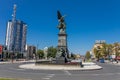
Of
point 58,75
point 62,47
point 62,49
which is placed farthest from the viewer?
point 62,47

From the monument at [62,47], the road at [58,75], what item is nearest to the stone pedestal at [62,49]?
the monument at [62,47]

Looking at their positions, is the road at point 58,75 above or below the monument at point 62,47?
below

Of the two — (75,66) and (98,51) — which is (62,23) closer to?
(75,66)

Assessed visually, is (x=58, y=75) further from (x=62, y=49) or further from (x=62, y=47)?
(x=62, y=47)

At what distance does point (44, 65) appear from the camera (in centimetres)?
3919

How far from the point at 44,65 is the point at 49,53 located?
124 metres

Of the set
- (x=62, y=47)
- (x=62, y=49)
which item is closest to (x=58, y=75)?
(x=62, y=49)

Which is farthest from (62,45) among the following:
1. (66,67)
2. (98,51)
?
(98,51)

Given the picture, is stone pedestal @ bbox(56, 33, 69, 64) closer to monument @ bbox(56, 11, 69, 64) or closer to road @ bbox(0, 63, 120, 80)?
monument @ bbox(56, 11, 69, 64)

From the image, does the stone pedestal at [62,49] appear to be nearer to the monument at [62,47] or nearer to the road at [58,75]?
the monument at [62,47]

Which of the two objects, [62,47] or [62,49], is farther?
[62,47]

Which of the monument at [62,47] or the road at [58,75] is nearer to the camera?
the road at [58,75]

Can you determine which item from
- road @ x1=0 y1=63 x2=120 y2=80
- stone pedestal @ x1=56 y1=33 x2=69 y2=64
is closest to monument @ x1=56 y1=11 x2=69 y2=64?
stone pedestal @ x1=56 y1=33 x2=69 y2=64

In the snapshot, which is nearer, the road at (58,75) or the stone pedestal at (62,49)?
the road at (58,75)
